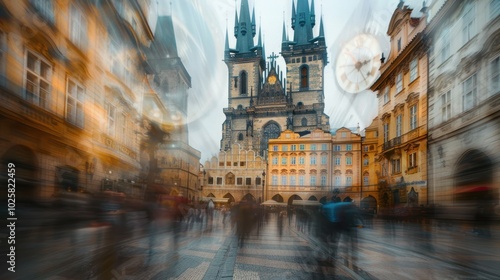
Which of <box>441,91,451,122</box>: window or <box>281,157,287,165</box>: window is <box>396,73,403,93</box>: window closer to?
<box>441,91,451,122</box>: window

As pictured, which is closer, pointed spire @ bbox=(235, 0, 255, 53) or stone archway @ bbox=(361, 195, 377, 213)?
pointed spire @ bbox=(235, 0, 255, 53)

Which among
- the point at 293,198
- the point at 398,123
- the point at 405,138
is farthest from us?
the point at 293,198

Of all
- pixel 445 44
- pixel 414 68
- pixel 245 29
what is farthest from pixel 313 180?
pixel 445 44

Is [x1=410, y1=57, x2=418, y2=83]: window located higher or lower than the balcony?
higher

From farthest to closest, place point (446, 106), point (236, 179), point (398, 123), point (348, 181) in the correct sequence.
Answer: point (236, 179), point (348, 181), point (398, 123), point (446, 106)

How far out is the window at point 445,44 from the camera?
201 centimetres

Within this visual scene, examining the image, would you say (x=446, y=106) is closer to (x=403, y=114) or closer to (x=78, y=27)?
(x=403, y=114)

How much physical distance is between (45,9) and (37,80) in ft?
1.00

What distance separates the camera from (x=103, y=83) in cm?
170

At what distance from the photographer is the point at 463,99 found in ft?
5.90

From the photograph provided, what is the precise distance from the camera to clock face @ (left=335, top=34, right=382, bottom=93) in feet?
7.59

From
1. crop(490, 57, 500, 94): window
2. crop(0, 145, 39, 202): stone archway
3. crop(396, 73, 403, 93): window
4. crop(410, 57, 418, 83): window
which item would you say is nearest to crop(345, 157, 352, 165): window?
crop(396, 73, 403, 93): window

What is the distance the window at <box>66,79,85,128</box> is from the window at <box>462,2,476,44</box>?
199cm

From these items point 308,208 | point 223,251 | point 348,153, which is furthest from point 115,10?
point 223,251
